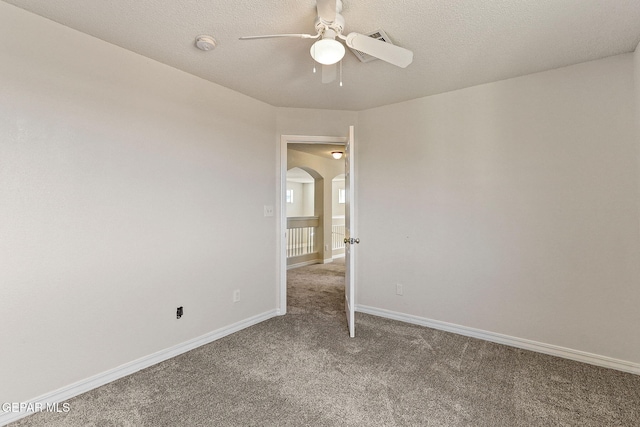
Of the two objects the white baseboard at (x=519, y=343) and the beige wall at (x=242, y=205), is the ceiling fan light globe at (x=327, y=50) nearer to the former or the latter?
the beige wall at (x=242, y=205)

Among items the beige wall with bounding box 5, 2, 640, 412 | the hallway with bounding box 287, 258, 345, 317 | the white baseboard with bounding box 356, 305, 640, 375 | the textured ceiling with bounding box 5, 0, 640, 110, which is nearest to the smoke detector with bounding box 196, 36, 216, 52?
the textured ceiling with bounding box 5, 0, 640, 110

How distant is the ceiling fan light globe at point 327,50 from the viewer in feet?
5.08

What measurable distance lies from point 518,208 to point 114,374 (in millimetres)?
3537

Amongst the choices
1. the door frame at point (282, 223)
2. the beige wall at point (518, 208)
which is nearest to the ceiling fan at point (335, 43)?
the beige wall at point (518, 208)

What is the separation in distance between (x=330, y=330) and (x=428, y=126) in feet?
7.81

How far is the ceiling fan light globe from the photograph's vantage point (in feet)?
5.08

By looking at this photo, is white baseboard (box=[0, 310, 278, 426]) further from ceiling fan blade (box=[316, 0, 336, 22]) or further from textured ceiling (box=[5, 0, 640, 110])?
ceiling fan blade (box=[316, 0, 336, 22])

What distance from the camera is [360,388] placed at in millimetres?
2029

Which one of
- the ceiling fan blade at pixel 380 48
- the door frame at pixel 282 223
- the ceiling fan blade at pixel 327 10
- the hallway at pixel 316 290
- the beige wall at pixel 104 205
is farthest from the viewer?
the hallway at pixel 316 290

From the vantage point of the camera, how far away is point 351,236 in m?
2.93

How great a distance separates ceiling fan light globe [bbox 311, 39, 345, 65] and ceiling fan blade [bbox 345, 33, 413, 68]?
0.18m

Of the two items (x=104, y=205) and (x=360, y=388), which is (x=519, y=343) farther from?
(x=104, y=205)

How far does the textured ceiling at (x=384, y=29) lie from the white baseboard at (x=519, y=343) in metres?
2.35

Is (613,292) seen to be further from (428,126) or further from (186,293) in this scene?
(186,293)
